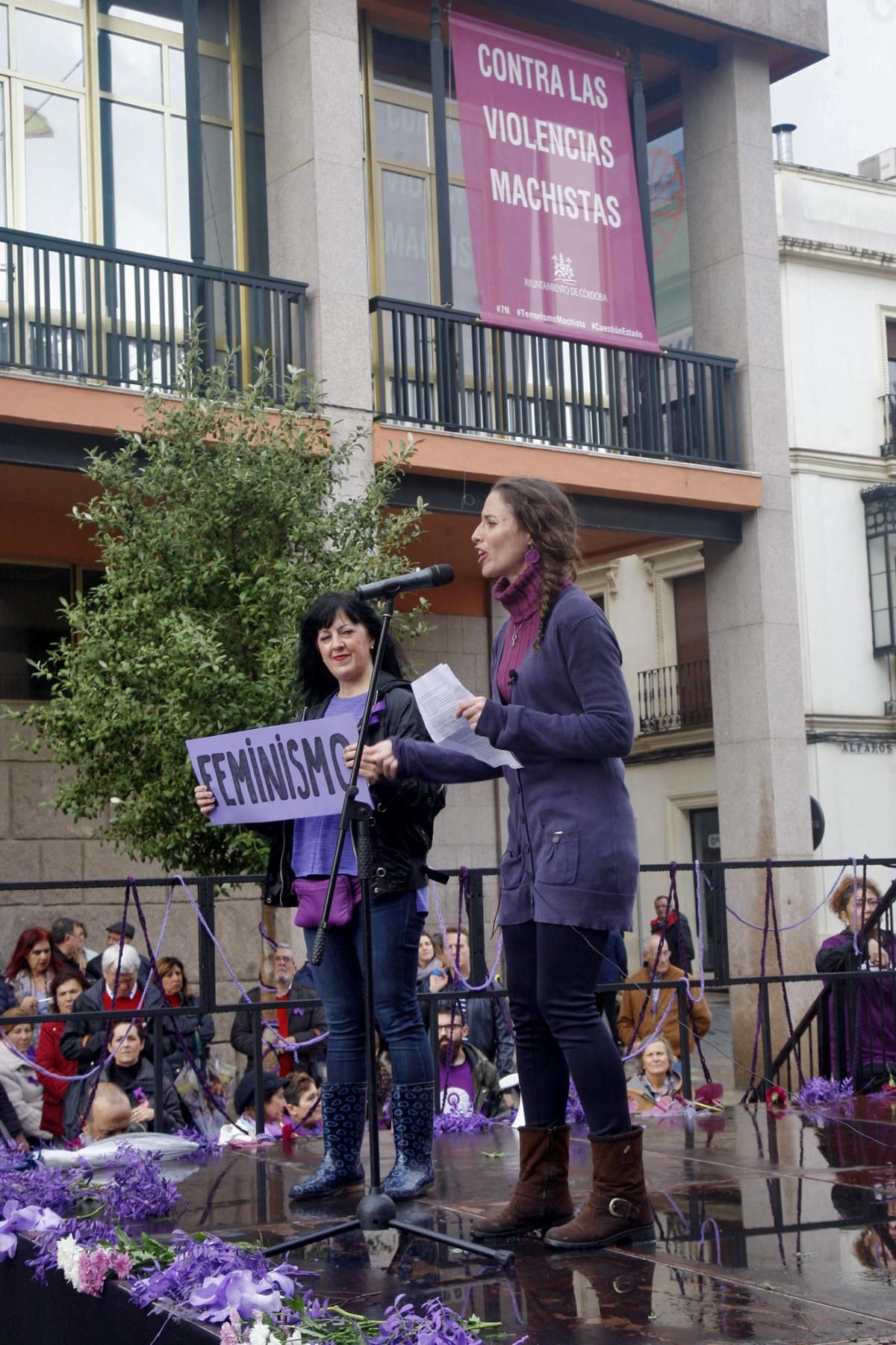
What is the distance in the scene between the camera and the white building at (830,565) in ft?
91.0

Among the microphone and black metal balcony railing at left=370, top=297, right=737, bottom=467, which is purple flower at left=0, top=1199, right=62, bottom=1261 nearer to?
the microphone

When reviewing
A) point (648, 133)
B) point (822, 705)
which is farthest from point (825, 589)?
point (648, 133)

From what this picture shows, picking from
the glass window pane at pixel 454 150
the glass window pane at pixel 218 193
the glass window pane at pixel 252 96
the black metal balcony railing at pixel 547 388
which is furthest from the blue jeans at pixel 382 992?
the glass window pane at pixel 454 150

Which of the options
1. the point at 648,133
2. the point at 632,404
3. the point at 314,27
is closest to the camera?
the point at 314,27

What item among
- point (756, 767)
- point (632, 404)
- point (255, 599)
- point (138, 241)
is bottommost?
point (756, 767)

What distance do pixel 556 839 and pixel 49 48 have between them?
10.8 meters

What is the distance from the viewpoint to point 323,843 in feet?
17.5

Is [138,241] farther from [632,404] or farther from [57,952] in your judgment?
[57,952]

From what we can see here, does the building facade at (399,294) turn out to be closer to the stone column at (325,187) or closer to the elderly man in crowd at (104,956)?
the stone column at (325,187)

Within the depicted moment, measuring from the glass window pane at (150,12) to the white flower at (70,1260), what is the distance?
11.5 m

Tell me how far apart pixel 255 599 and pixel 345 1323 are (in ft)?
23.7

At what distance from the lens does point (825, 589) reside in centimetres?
2806

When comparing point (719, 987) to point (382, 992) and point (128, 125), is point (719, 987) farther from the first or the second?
point (128, 125)

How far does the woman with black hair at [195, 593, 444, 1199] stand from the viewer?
514cm
